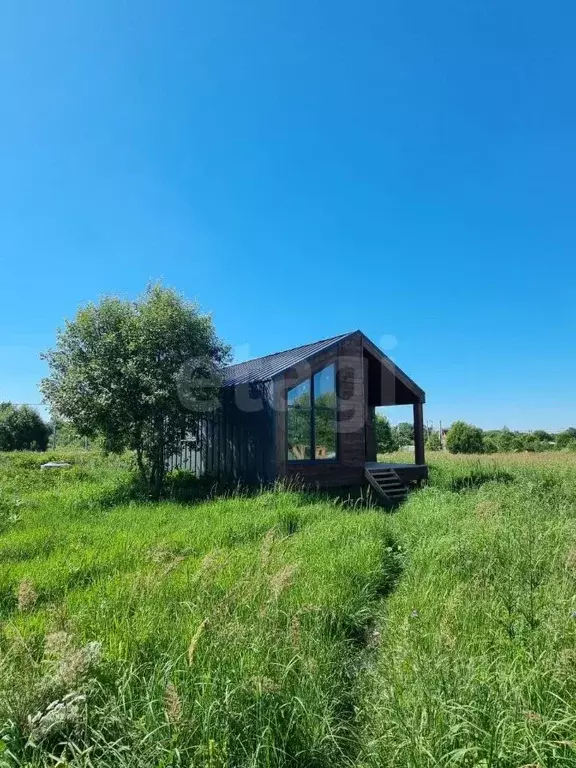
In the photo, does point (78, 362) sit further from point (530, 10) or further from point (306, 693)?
point (530, 10)

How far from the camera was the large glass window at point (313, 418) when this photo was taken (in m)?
10.7

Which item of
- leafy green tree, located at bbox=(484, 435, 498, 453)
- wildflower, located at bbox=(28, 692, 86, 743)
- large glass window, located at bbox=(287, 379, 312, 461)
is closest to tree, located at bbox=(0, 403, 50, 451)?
large glass window, located at bbox=(287, 379, 312, 461)

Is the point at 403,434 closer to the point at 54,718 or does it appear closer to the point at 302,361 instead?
the point at 302,361

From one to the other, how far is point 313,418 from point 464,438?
818 inches

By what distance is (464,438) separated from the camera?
28.3 m

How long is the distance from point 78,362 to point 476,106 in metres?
10.4

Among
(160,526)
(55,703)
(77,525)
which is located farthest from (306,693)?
(77,525)

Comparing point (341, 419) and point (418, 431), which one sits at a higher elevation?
point (341, 419)

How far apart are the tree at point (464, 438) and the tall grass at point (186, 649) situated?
81.3 ft

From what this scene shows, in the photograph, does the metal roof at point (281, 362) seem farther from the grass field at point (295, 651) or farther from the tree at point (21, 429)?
the tree at point (21, 429)

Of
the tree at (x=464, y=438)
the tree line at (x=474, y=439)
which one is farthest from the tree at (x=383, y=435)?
the tree at (x=464, y=438)

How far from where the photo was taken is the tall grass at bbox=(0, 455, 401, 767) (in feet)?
6.29

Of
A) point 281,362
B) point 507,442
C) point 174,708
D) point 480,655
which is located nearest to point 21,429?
point 281,362

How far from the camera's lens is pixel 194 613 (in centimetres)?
310
